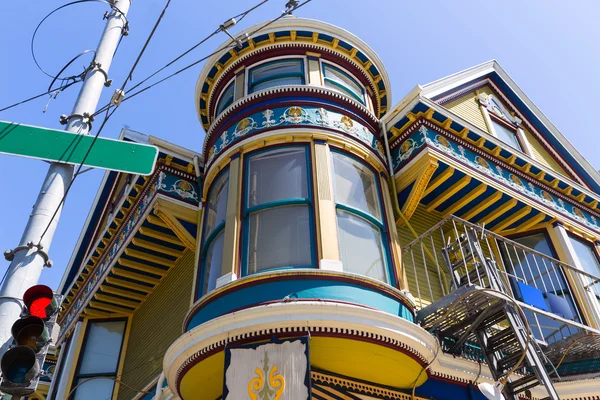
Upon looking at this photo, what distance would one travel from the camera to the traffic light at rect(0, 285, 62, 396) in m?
4.28

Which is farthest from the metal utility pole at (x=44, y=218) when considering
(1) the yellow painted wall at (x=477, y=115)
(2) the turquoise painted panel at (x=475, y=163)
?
(1) the yellow painted wall at (x=477, y=115)

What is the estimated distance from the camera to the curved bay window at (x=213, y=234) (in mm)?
9289

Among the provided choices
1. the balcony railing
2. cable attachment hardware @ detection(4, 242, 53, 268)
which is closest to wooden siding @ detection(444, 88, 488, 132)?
the balcony railing

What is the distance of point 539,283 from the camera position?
39.3 feet

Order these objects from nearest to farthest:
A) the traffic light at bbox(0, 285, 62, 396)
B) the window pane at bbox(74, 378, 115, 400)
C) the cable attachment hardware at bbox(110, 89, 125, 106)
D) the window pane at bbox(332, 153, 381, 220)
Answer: the traffic light at bbox(0, 285, 62, 396)
the cable attachment hardware at bbox(110, 89, 125, 106)
the window pane at bbox(332, 153, 381, 220)
the window pane at bbox(74, 378, 115, 400)

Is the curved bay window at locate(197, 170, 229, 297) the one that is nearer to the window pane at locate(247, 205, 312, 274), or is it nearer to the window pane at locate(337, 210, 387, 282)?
the window pane at locate(247, 205, 312, 274)

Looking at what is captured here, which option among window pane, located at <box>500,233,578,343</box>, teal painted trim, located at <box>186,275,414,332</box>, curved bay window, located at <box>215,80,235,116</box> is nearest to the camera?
teal painted trim, located at <box>186,275,414,332</box>

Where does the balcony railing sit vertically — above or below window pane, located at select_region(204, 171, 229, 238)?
below

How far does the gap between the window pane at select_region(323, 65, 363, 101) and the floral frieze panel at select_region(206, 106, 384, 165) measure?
1183mm

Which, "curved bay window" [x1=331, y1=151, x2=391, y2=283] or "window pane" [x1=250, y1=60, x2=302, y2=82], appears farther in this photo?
"window pane" [x1=250, y1=60, x2=302, y2=82]

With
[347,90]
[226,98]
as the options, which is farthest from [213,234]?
[347,90]

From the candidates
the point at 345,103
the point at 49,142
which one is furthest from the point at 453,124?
the point at 49,142

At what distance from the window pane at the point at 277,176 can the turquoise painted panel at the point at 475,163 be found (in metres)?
2.35

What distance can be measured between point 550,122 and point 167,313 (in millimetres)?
12261
